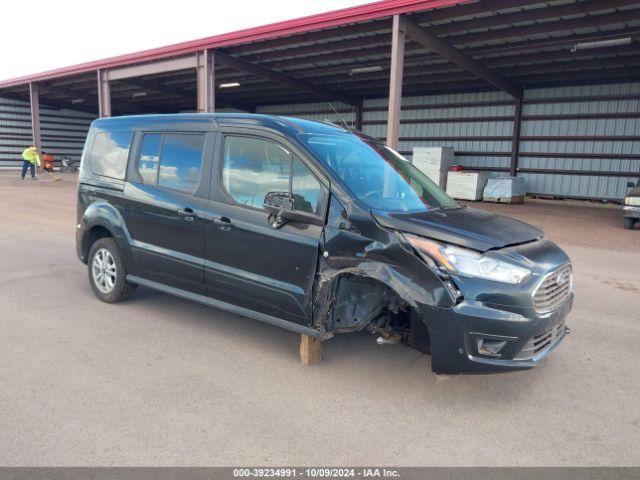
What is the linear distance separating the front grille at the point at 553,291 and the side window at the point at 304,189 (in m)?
1.66

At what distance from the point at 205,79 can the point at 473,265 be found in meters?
15.7

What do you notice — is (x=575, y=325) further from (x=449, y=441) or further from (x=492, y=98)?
(x=492, y=98)

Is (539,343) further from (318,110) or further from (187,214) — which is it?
(318,110)

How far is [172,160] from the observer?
15.1ft

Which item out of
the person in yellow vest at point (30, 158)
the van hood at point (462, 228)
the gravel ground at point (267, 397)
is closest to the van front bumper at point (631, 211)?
the gravel ground at point (267, 397)

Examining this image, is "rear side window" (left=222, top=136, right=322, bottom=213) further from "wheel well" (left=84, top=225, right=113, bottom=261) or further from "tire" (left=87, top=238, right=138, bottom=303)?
"wheel well" (left=84, top=225, right=113, bottom=261)

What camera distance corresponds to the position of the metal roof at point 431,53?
1221cm

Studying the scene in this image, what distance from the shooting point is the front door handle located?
14.1 ft

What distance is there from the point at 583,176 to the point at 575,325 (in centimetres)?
1690

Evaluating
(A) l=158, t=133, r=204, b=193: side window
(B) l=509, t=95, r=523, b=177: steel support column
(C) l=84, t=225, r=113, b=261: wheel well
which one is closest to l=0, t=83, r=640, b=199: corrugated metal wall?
(B) l=509, t=95, r=523, b=177: steel support column

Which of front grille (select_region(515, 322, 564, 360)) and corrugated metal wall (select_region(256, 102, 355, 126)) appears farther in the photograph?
corrugated metal wall (select_region(256, 102, 355, 126))

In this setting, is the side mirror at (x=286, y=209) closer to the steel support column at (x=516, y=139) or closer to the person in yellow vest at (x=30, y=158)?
the steel support column at (x=516, y=139)

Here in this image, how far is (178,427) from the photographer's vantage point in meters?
2.93

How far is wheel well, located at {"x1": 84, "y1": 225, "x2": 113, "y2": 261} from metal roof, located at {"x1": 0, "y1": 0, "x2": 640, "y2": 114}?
9602 mm
